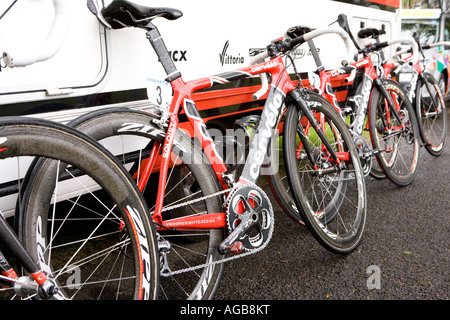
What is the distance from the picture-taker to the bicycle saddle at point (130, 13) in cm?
197

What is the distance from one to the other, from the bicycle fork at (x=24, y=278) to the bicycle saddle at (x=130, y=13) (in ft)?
3.62

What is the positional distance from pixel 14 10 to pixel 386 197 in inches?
128

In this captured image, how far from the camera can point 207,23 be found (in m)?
2.91

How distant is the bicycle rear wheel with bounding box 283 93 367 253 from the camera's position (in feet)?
8.32

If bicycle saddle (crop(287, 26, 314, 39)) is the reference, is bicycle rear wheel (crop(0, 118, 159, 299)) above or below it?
below

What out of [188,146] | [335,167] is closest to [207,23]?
[188,146]

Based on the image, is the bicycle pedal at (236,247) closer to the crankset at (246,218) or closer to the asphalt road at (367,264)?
the crankset at (246,218)

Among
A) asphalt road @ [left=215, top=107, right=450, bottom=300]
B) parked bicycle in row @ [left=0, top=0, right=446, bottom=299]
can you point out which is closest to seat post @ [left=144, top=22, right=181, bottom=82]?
parked bicycle in row @ [left=0, top=0, right=446, bottom=299]

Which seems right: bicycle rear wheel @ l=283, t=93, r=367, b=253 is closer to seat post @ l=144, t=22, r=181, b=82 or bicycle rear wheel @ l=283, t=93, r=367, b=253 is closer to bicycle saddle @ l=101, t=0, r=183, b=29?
seat post @ l=144, t=22, r=181, b=82

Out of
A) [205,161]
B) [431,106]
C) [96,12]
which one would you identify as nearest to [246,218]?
[205,161]

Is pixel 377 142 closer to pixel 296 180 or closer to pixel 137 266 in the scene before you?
pixel 296 180

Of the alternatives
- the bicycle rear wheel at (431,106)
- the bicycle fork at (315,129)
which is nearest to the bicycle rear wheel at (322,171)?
the bicycle fork at (315,129)

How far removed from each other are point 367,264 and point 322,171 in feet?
2.22

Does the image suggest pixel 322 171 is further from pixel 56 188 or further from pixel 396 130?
pixel 56 188
